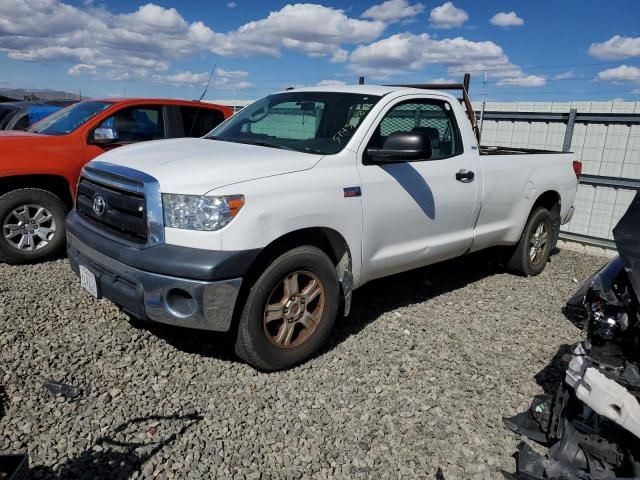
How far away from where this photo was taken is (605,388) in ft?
7.57

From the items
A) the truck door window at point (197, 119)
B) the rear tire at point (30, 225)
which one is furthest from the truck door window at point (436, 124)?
the rear tire at point (30, 225)

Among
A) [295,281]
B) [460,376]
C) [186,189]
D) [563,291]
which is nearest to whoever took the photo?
[186,189]

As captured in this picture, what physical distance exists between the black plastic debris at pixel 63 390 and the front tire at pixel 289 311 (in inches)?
39.0

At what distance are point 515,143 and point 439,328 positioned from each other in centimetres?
531

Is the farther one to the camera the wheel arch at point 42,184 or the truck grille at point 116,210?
the wheel arch at point 42,184

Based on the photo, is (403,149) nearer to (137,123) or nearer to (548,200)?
(548,200)

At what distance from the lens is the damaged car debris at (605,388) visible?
2.30 meters


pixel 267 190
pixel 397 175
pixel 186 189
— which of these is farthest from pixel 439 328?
pixel 186 189

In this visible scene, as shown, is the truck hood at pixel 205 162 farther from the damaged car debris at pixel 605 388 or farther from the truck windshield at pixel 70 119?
the truck windshield at pixel 70 119

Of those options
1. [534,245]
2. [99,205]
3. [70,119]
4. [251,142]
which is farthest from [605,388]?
[70,119]

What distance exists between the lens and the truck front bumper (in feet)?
10.0

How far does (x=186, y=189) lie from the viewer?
3117 millimetres

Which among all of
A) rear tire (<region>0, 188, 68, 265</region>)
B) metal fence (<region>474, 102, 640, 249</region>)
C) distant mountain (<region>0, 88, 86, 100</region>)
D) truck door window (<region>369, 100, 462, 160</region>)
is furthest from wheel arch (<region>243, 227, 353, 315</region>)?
distant mountain (<region>0, 88, 86, 100</region>)

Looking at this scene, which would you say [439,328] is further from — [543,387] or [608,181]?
[608,181]
